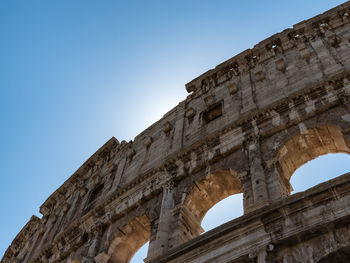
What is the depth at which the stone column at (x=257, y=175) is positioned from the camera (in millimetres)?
10344

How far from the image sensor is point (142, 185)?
14.8 metres

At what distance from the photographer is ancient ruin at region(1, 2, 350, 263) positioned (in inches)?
351

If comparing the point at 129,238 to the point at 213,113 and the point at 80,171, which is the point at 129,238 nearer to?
the point at 213,113

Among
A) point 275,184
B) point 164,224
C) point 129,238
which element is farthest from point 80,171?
point 275,184

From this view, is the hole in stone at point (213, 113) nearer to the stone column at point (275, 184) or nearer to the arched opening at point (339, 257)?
the stone column at point (275, 184)

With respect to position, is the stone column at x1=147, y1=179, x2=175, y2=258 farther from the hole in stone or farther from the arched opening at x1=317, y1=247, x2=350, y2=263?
the arched opening at x1=317, y1=247, x2=350, y2=263

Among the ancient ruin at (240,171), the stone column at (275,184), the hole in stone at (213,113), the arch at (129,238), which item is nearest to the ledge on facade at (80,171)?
the ancient ruin at (240,171)

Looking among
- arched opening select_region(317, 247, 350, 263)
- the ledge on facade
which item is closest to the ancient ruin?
arched opening select_region(317, 247, 350, 263)

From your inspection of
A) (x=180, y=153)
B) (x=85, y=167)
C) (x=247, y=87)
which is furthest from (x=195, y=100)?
(x=85, y=167)

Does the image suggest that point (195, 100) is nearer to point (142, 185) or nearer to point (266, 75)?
point (266, 75)

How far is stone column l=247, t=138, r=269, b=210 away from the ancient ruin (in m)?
0.03

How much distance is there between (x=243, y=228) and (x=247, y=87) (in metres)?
7.24

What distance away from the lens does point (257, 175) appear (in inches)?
440

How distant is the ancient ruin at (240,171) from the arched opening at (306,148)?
3cm
